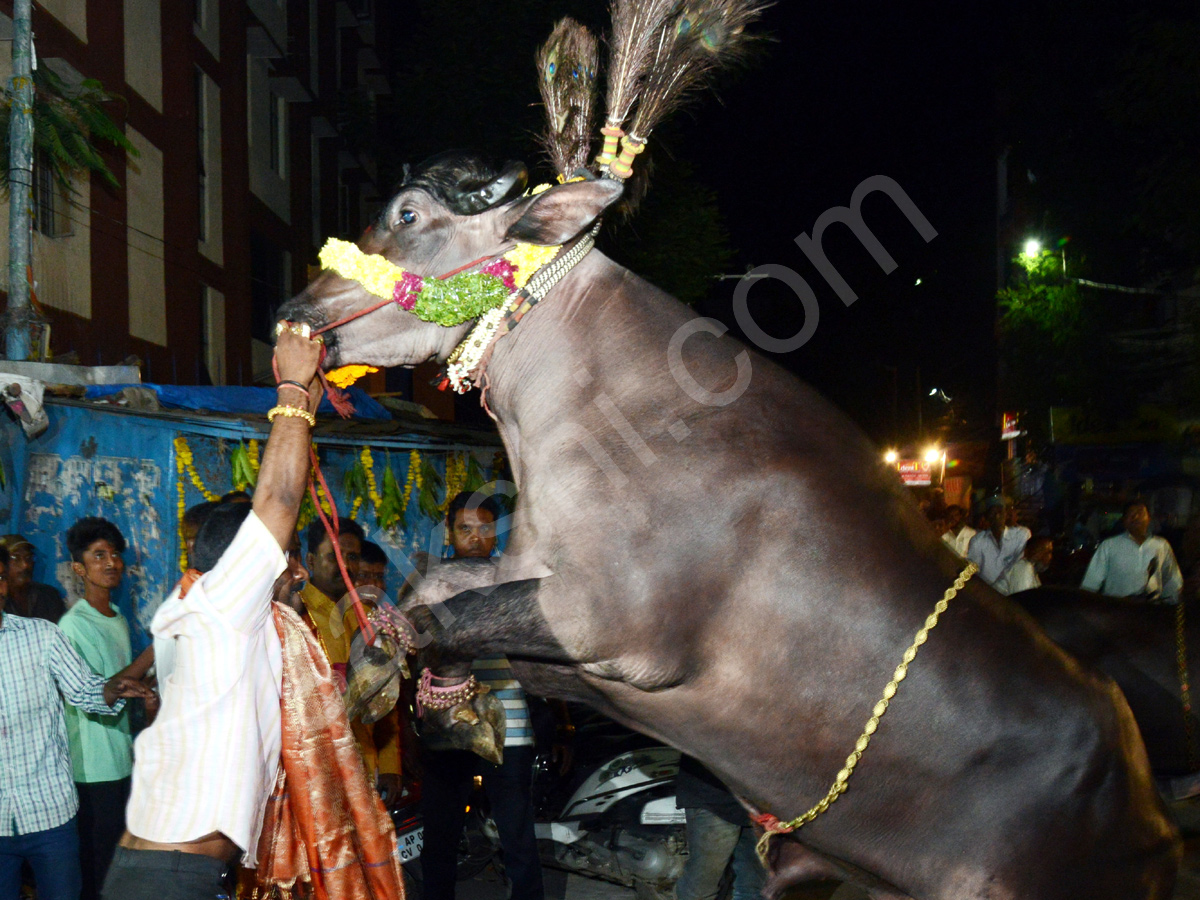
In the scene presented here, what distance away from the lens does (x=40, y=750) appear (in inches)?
172

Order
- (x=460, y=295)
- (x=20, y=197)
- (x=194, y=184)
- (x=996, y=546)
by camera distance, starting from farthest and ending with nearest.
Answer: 1. (x=194, y=184)
2. (x=996, y=546)
3. (x=20, y=197)
4. (x=460, y=295)

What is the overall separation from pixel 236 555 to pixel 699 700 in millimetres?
1377

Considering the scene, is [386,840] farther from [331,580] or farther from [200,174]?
[200,174]

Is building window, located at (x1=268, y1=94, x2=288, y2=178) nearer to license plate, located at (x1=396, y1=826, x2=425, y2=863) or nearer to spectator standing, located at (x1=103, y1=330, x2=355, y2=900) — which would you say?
license plate, located at (x1=396, y1=826, x2=425, y2=863)

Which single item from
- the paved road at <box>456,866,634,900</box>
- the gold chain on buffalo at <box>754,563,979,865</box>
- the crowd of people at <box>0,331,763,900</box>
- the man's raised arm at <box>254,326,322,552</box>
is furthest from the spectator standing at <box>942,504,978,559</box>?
the man's raised arm at <box>254,326,322,552</box>

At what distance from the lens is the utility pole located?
750cm

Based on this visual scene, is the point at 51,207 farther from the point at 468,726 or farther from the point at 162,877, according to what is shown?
the point at 468,726

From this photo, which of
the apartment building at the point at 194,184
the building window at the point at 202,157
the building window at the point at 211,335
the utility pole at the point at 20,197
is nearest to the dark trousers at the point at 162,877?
the utility pole at the point at 20,197

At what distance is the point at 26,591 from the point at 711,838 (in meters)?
3.89

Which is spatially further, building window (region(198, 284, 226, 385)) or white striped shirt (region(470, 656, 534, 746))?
building window (region(198, 284, 226, 385))

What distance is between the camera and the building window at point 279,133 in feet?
66.7

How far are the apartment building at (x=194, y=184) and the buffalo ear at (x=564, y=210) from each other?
8.31m

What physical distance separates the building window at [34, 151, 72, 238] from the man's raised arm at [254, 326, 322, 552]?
9.09 meters

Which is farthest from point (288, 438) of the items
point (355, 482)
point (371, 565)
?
point (355, 482)
